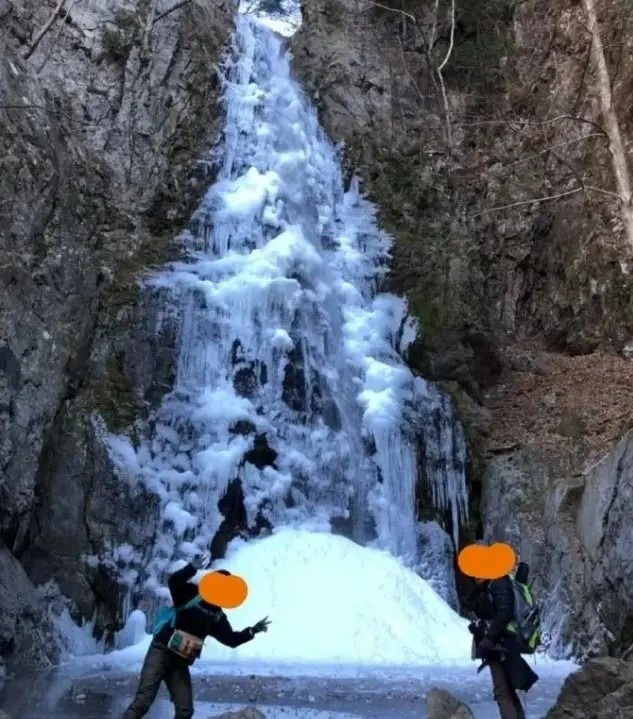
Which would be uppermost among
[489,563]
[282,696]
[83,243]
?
[83,243]

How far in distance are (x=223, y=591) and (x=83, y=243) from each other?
27.4 feet

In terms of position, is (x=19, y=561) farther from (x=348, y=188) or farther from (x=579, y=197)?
(x=579, y=197)

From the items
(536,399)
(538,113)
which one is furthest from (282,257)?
(538,113)

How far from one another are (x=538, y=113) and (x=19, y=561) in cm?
1259

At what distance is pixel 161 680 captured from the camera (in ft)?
15.2

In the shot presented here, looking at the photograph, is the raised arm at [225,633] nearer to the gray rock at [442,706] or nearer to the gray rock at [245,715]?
the gray rock at [245,715]

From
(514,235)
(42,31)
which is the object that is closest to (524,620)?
(42,31)

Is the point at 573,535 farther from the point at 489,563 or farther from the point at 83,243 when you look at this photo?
the point at 83,243

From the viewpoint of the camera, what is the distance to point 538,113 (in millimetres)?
16438

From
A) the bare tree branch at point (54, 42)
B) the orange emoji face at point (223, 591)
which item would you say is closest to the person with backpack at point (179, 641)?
the orange emoji face at point (223, 591)

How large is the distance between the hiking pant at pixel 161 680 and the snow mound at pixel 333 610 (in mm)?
3507

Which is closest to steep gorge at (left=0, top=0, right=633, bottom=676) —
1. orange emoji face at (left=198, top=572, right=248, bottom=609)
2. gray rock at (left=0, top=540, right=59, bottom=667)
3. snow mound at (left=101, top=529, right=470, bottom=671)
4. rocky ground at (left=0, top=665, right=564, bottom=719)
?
gray rock at (left=0, top=540, right=59, bottom=667)

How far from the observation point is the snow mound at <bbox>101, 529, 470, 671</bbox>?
8.85 m

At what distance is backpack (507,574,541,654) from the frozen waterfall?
19.0 feet
